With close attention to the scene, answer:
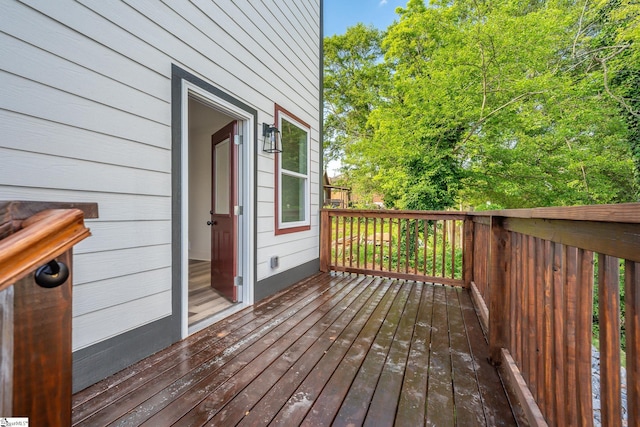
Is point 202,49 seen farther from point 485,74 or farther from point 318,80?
point 485,74

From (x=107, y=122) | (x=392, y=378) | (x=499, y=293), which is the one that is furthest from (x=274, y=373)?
(x=107, y=122)

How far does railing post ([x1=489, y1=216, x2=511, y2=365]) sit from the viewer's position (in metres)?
1.91

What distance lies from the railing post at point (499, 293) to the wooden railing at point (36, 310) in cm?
220

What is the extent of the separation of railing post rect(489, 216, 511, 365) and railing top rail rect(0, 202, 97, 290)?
7.22 feet

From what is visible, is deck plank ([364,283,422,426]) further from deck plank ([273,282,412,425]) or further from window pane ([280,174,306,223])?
window pane ([280,174,306,223])

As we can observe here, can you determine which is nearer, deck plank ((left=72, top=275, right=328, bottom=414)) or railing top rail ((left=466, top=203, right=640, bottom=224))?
railing top rail ((left=466, top=203, right=640, bottom=224))

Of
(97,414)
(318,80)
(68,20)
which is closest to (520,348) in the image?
(97,414)

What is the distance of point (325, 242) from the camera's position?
182 inches

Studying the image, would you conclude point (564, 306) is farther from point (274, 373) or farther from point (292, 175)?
point (292, 175)

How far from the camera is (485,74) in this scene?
6242 mm

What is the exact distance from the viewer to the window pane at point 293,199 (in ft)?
12.2

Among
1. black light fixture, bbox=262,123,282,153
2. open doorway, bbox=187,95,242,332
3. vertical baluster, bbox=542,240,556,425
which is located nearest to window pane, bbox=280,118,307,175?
black light fixture, bbox=262,123,282,153

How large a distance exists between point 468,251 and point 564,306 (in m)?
2.87

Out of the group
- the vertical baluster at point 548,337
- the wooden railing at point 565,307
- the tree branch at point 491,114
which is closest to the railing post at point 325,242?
the wooden railing at point 565,307
